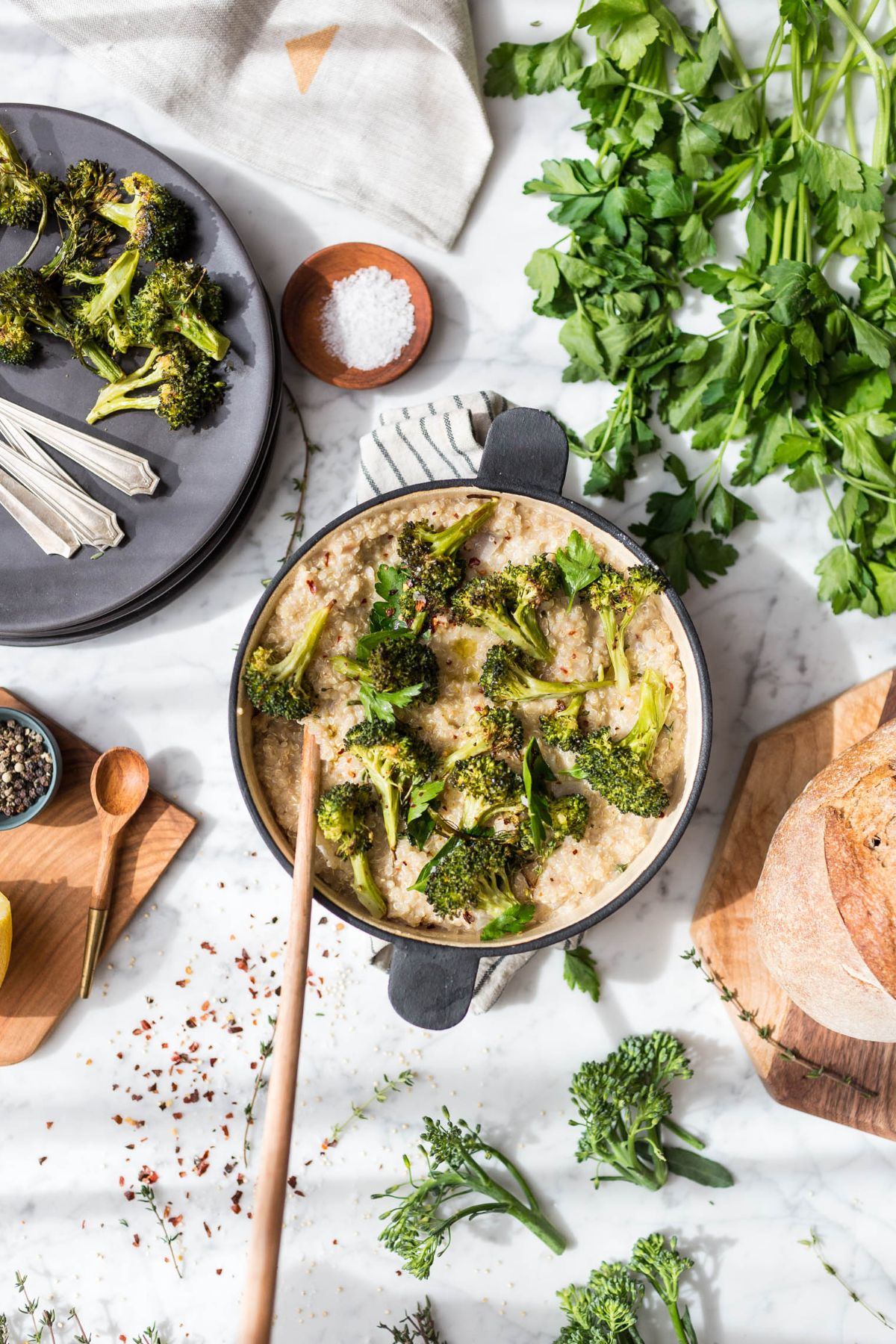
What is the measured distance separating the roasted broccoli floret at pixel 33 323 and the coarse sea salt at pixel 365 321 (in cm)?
67

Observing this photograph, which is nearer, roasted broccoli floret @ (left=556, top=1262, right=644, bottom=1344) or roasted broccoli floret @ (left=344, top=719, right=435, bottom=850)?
roasted broccoli floret @ (left=344, top=719, right=435, bottom=850)

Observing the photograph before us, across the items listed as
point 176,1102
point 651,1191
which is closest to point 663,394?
point 651,1191

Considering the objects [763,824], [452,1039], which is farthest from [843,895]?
[452,1039]

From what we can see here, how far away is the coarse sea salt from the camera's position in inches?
121

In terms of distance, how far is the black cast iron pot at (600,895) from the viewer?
2678 mm

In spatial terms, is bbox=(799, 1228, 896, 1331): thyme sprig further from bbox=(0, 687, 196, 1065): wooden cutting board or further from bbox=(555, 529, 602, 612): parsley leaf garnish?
bbox=(0, 687, 196, 1065): wooden cutting board

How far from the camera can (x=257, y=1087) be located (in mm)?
3229

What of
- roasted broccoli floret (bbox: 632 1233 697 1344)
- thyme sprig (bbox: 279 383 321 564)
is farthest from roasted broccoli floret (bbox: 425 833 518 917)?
roasted broccoli floret (bbox: 632 1233 697 1344)

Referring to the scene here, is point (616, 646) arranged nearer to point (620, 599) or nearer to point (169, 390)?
point (620, 599)

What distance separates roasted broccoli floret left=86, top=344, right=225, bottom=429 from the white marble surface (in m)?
0.35

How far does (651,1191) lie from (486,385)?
2654mm

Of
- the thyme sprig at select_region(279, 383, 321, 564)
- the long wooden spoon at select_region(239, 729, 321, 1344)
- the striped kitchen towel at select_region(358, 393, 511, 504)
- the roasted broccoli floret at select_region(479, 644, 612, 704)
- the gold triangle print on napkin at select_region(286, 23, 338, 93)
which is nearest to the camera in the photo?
the long wooden spoon at select_region(239, 729, 321, 1344)

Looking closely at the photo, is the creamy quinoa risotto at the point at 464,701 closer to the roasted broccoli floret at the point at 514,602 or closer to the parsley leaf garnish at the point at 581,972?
the roasted broccoli floret at the point at 514,602

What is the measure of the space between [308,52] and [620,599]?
6.55ft
